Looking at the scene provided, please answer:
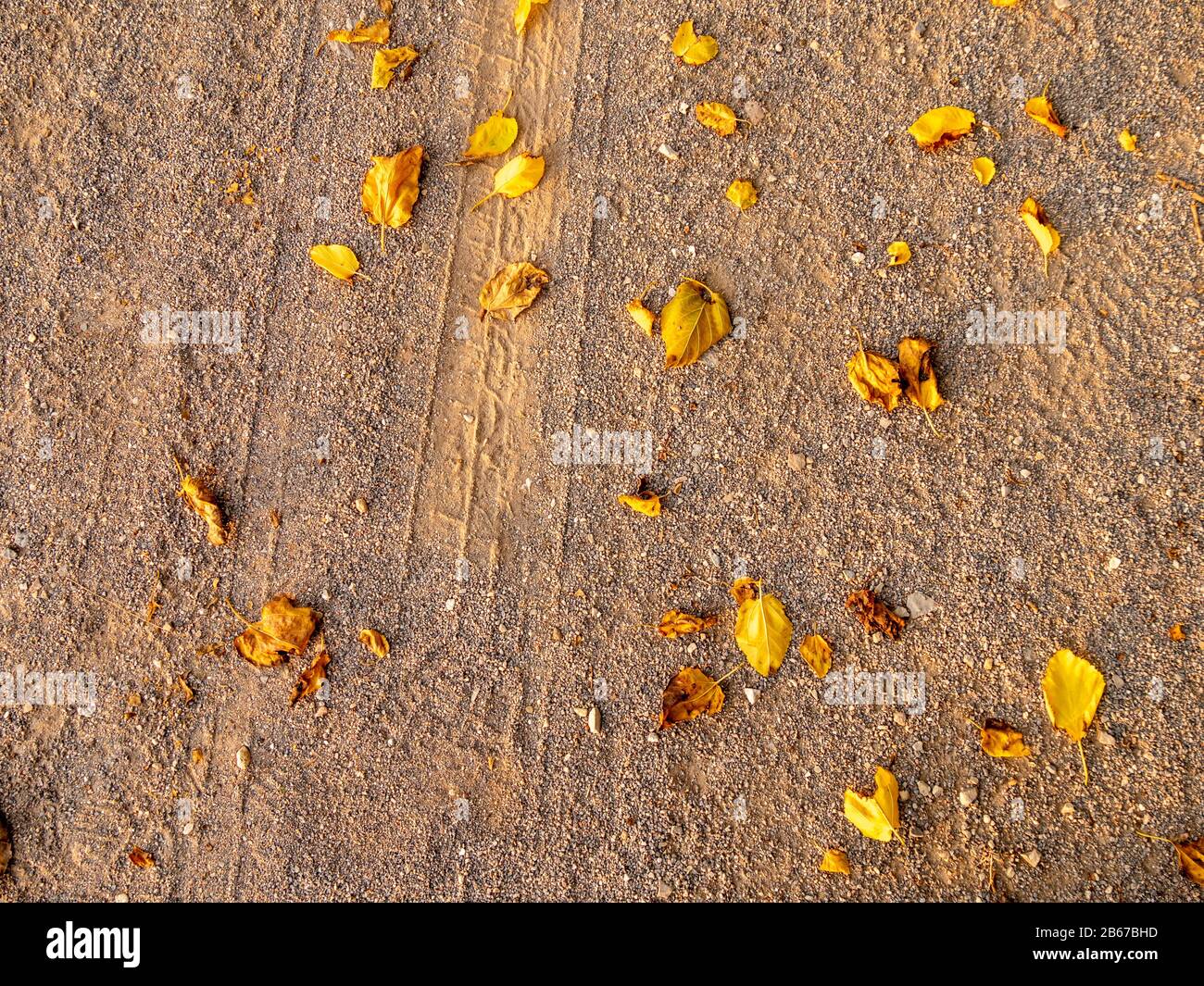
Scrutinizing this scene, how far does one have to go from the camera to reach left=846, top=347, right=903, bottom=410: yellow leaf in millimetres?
2354

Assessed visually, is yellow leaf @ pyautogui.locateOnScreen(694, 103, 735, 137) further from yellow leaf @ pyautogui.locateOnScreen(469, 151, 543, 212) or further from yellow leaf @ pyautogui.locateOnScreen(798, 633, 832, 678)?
yellow leaf @ pyautogui.locateOnScreen(798, 633, 832, 678)

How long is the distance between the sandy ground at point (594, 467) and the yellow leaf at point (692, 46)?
45mm

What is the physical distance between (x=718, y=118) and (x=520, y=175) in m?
0.68

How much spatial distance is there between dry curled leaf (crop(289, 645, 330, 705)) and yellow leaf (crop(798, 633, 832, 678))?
151 centimetres

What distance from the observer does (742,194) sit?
247 cm

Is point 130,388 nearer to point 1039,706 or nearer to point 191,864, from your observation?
point 191,864

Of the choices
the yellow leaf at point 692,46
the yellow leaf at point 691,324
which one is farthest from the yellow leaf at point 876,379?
the yellow leaf at point 692,46

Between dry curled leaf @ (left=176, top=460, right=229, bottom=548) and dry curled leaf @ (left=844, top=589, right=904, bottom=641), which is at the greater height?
dry curled leaf @ (left=176, top=460, right=229, bottom=548)

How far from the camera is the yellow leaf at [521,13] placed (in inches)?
101

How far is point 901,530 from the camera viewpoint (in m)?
2.36

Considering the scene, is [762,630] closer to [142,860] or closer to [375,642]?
[375,642]

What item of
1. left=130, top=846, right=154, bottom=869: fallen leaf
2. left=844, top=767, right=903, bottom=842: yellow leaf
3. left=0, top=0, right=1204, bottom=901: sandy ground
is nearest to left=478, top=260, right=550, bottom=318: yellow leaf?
left=0, top=0, right=1204, bottom=901: sandy ground

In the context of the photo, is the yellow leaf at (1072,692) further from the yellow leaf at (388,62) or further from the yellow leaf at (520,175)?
the yellow leaf at (388,62)

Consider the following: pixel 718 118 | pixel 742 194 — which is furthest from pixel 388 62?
pixel 742 194
